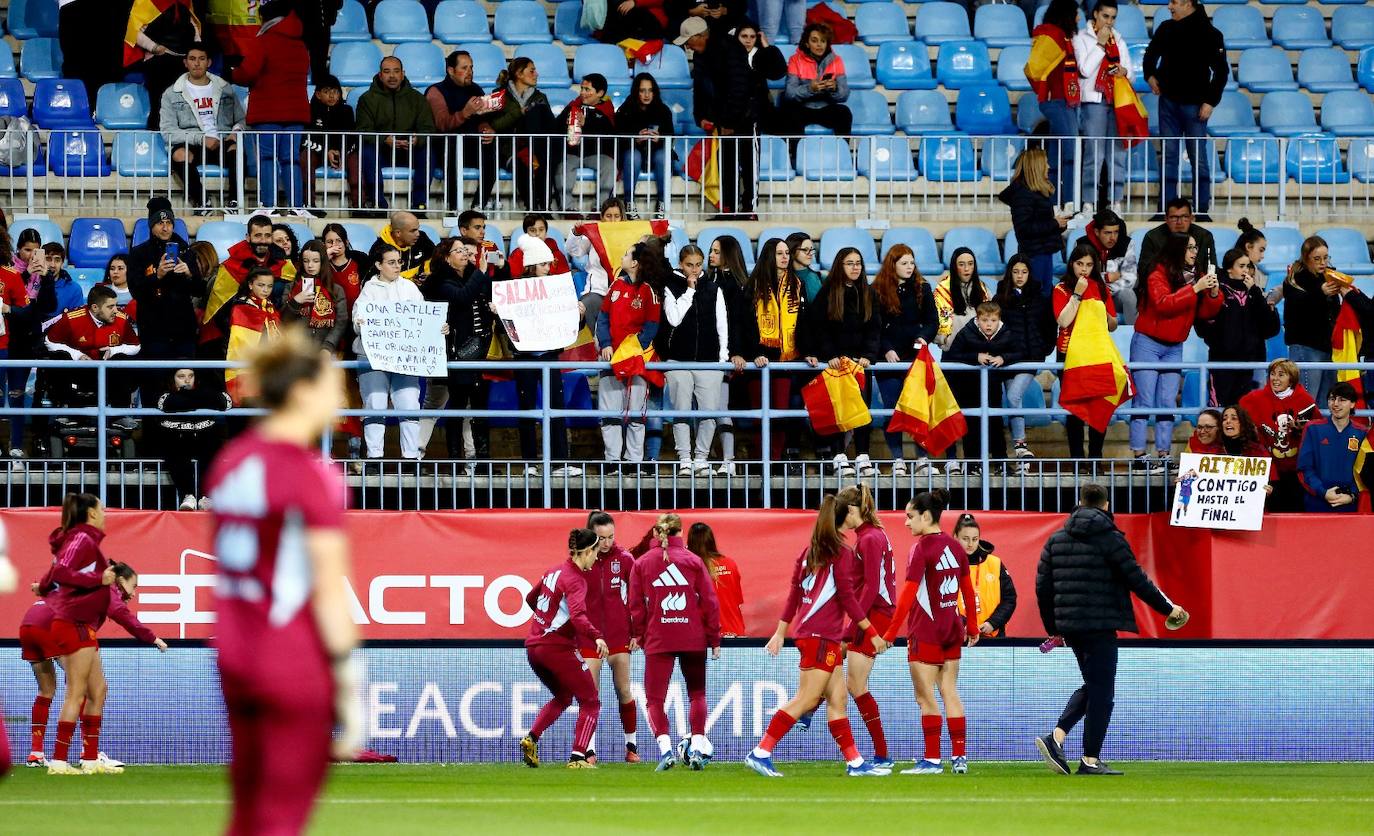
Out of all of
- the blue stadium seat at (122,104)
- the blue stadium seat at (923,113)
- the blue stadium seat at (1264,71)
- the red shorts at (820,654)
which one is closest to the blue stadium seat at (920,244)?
the blue stadium seat at (923,113)

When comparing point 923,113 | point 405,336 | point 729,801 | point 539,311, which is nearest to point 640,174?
point 923,113

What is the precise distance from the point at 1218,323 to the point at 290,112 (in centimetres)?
913

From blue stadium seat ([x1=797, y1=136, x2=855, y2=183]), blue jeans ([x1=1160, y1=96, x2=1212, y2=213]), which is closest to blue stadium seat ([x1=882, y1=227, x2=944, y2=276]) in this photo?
blue stadium seat ([x1=797, y1=136, x2=855, y2=183])

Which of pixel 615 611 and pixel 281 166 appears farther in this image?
pixel 281 166

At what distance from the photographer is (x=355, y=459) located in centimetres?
1638

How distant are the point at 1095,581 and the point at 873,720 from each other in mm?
1843

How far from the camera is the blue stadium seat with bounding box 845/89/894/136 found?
2164cm

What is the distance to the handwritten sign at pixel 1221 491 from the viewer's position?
16203 mm

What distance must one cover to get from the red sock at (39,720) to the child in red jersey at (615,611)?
3.94m

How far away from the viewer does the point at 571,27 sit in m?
22.6

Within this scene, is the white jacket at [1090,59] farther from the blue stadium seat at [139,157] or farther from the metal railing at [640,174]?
the blue stadium seat at [139,157]

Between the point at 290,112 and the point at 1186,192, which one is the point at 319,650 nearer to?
the point at 290,112

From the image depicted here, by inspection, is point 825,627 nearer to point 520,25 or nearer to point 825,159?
point 825,159

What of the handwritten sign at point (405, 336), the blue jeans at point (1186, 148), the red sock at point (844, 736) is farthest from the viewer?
the blue jeans at point (1186, 148)
